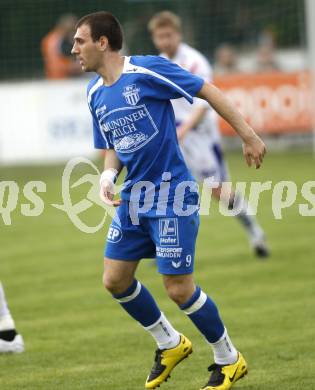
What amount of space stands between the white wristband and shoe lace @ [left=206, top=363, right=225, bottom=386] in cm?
122

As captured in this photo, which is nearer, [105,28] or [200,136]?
[105,28]

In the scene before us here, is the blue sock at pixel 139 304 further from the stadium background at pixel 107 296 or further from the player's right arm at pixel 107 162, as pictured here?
the player's right arm at pixel 107 162

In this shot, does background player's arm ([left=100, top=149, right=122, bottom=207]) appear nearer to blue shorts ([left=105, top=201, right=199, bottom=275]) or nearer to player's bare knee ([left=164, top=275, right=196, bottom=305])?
blue shorts ([left=105, top=201, right=199, bottom=275])

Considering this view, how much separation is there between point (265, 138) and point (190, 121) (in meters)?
11.0

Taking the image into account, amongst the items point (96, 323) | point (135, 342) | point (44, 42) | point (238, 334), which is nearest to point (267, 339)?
point (238, 334)

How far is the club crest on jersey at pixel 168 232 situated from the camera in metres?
5.79

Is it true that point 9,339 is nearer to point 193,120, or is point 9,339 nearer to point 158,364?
point 158,364

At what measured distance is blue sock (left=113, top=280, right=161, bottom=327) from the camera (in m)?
6.07

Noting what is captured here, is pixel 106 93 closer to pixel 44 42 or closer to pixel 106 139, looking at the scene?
pixel 106 139

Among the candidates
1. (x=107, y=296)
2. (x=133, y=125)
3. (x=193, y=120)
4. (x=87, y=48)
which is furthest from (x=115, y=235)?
(x=193, y=120)

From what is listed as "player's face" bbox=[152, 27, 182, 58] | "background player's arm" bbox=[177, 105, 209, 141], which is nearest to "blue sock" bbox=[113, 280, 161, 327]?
"background player's arm" bbox=[177, 105, 209, 141]

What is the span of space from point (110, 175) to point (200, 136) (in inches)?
181

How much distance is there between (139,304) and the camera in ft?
19.9

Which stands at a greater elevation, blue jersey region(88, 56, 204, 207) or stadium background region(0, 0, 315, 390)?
blue jersey region(88, 56, 204, 207)
